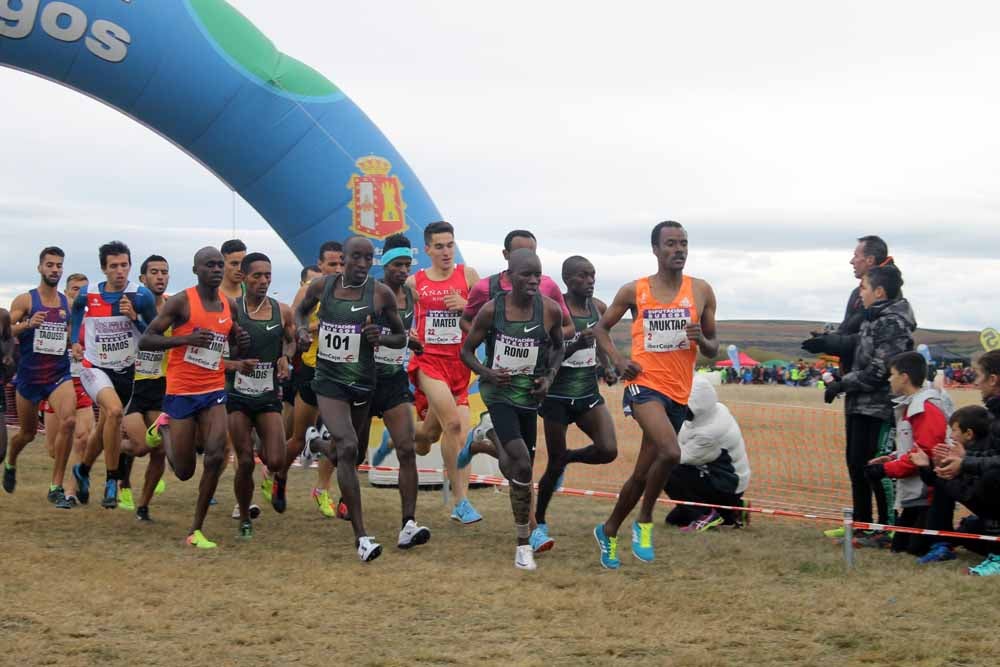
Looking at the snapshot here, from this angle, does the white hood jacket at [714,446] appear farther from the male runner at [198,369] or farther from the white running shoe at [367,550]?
the male runner at [198,369]

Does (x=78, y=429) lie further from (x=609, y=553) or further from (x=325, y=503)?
(x=609, y=553)

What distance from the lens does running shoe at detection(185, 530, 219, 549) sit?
7922 millimetres

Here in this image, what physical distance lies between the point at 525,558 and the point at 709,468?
2.57 m

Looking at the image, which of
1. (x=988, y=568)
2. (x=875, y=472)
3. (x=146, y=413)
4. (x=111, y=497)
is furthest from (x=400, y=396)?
(x=988, y=568)

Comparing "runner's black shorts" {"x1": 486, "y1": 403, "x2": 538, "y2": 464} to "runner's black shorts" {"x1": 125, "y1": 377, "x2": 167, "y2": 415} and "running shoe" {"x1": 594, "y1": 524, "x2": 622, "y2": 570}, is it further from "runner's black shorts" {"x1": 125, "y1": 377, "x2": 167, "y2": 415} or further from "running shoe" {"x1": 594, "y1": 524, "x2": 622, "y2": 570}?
"runner's black shorts" {"x1": 125, "y1": 377, "x2": 167, "y2": 415}

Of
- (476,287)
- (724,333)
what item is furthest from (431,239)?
(724,333)

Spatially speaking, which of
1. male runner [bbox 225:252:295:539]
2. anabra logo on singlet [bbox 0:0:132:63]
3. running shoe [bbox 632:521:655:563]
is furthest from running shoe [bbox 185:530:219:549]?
anabra logo on singlet [bbox 0:0:132:63]

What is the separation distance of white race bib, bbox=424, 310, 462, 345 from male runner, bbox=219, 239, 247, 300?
1462 mm

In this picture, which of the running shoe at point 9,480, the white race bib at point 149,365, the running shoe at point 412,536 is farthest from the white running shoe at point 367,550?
the running shoe at point 9,480

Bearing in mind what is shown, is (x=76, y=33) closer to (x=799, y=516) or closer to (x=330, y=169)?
(x=330, y=169)

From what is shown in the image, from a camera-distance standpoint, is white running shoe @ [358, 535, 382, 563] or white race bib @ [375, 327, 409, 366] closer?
white running shoe @ [358, 535, 382, 563]

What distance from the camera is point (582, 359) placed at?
25.9 ft

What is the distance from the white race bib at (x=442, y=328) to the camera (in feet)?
29.2

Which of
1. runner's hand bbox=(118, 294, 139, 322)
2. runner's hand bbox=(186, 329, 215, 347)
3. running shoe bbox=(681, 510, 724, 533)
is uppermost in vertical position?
runner's hand bbox=(118, 294, 139, 322)
